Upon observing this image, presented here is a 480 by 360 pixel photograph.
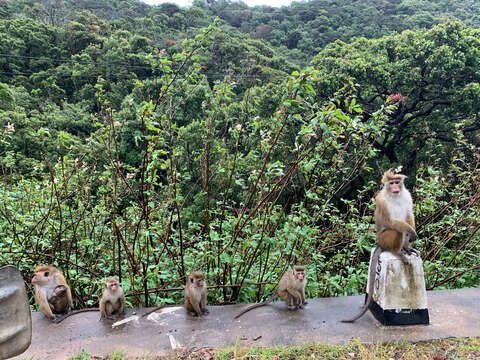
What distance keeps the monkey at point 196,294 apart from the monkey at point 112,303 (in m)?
0.74

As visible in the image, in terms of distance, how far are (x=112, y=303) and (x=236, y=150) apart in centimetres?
223

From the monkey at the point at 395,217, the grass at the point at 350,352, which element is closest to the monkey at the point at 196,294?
the grass at the point at 350,352

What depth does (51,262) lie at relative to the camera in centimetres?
457

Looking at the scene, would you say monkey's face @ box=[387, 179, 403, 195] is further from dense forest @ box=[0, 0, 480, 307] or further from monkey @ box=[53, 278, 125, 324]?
monkey @ box=[53, 278, 125, 324]

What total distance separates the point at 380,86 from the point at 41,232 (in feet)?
43.8

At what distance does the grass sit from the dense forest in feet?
3.55

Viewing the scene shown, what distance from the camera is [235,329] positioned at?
354cm

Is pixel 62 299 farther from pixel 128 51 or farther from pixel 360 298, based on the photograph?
pixel 128 51

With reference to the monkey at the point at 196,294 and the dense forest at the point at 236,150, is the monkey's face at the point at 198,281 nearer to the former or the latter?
the monkey at the point at 196,294

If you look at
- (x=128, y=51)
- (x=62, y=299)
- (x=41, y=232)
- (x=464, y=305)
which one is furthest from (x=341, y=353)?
(x=128, y=51)

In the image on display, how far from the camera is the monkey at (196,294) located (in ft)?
12.1

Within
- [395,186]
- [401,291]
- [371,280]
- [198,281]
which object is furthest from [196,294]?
[395,186]

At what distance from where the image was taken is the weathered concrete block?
3387 mm

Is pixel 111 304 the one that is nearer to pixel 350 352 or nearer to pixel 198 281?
pixel 198 281
